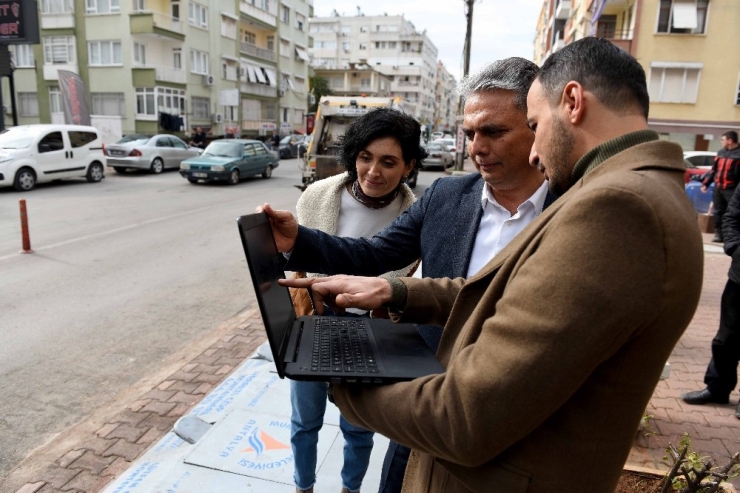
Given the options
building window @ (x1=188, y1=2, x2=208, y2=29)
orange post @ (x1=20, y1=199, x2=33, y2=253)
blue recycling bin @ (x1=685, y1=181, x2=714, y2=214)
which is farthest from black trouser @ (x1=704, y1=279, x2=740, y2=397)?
building window @ (x1=188, y1=2, x2=208, y2=29)

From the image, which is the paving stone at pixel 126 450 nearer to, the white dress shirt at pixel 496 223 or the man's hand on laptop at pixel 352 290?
the man's hand on laptop at pixel 352 290

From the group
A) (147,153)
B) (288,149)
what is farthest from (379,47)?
(147,153)

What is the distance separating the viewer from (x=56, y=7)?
2986 cm

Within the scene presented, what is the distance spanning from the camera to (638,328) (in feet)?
2.90

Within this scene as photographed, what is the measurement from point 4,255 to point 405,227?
7.62m

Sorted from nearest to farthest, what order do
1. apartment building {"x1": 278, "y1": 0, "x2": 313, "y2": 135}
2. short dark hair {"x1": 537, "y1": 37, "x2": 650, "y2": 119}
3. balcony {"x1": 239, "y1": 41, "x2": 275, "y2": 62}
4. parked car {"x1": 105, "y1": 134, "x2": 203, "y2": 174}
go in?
short dark hair {"x1": 537, "y1": 37, "x2": 650, "y2": 119} < parked car {"x1": 105, "y1": 134, "x2": 203, "y2": 174} < balcony {"x1": 239, "y1": 41, "x2": 275, "y2": 62} < apartment building {"x1": 278, "y1": 0, "x2": 313, "y2": 135}

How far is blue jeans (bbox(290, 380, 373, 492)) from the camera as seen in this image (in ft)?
8.39

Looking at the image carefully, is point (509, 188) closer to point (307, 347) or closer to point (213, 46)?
point (307, 347)

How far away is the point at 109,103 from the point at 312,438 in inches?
1282

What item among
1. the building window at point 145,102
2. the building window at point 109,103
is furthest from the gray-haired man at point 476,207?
the building window at point 109,103

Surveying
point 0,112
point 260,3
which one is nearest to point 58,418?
point 0,112

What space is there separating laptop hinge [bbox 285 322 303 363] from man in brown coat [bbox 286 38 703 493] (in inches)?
7.3

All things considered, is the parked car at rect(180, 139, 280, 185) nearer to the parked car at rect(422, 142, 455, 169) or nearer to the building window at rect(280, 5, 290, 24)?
the parked car at rect(422, 142, 455, 169)

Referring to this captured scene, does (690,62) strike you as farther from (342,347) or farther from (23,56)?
(23,56)
